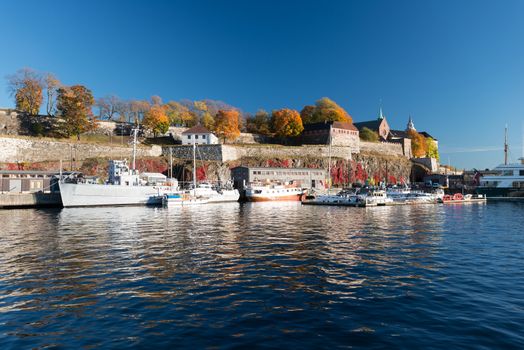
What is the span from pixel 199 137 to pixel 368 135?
200 ft

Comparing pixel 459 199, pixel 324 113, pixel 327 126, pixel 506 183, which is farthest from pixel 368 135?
pixel 459 199

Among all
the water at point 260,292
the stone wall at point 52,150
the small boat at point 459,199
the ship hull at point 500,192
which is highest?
the stone wall at point 52,150

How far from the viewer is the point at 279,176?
83.1m

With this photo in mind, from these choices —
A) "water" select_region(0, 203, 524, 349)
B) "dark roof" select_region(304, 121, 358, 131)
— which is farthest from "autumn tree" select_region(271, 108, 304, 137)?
"water" select_region(0, 203, 524, 349)

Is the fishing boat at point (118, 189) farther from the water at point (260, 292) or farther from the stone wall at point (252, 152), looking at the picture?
the water at point (260, 292)

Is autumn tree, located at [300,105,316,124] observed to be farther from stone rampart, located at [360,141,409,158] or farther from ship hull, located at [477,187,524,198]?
ship hull, located at [477,187,524,198]

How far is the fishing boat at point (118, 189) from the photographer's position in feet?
181

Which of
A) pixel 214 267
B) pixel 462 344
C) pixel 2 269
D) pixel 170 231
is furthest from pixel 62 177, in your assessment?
pixel 462 344

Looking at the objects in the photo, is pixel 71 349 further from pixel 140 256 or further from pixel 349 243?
pixel 349 243

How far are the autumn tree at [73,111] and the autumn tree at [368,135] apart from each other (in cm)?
8461

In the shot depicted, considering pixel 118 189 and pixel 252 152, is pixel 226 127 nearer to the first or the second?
pixel 252 152

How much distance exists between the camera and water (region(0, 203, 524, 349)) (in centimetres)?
988

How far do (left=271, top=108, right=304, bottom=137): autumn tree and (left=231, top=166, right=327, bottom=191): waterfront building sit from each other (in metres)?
23.2

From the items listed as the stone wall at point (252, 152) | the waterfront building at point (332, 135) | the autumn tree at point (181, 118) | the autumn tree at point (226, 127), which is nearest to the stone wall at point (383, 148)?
the waterfront building at point (332, 135)
